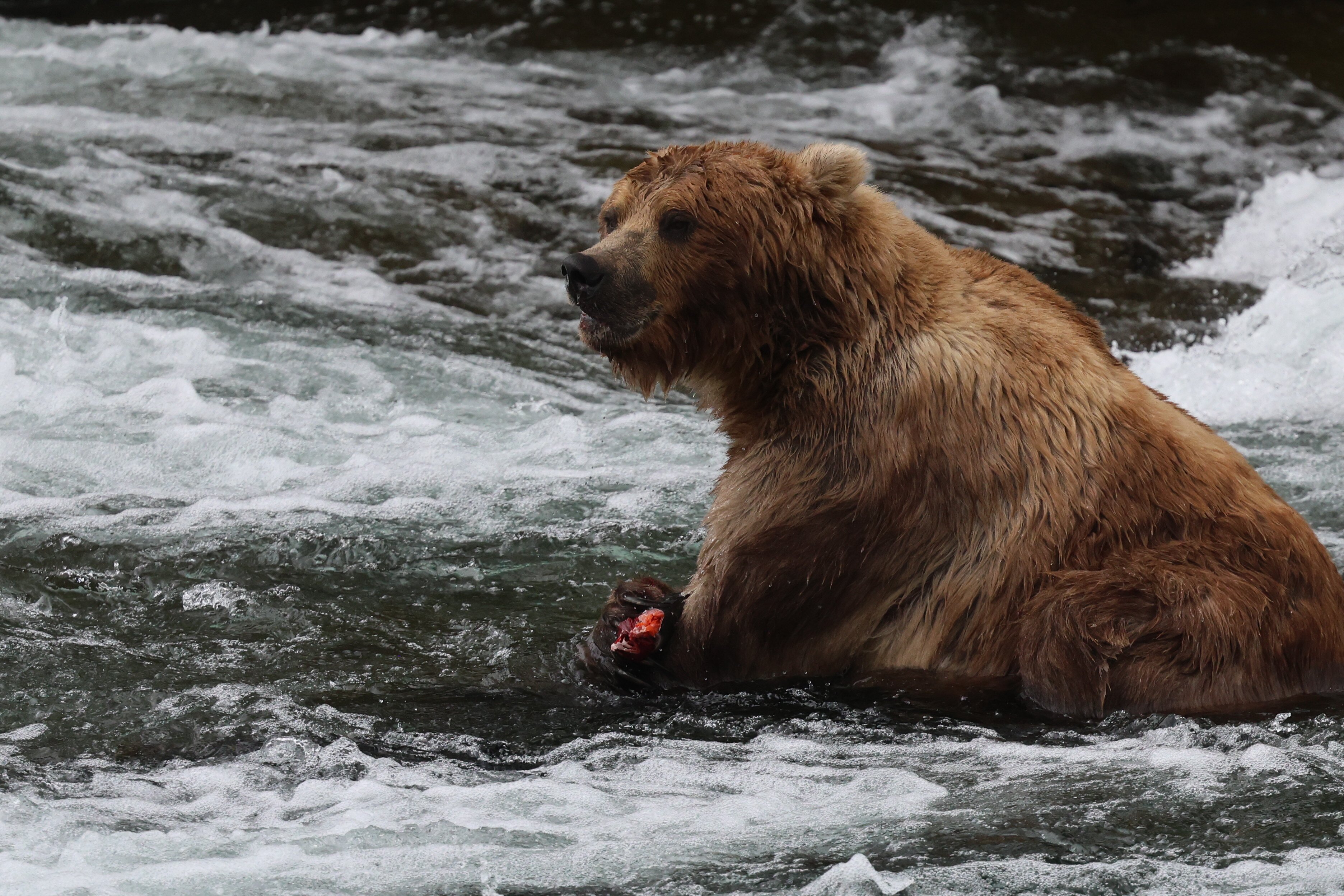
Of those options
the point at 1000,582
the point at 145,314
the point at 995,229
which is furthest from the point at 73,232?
the point at 1000,582

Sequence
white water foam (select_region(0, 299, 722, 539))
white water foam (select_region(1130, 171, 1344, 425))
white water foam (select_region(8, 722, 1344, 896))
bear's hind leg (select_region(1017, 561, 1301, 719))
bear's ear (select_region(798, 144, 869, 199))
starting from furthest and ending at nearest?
white water foam (select_region(1130, 171, 1344, 425)) < white water foam (select_region(0, 299, 722, 539)) < bear's ear (select_region(798, 144, 869, 199)) < bear's hind leg (select_region(1017, 561, 1301, 719)) < white water foam (select_region(8, 722, 1344, 896))

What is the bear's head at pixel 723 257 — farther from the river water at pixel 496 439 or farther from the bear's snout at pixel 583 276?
the river water at pixel 496 439

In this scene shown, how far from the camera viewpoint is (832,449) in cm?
461

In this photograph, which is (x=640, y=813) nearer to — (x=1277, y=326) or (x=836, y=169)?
(x=836, y=169)

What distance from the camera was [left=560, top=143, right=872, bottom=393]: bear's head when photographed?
4668 mm

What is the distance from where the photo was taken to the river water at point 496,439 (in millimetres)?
3760

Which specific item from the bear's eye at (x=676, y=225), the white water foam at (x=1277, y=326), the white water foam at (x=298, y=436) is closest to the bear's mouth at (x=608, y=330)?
the bear's eye at (x=676, y=225)

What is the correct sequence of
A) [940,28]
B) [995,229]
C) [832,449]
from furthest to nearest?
[940,28] → [995,229] → [832,449]

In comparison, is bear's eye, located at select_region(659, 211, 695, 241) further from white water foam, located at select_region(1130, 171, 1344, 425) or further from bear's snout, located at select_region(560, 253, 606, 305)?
white water foam, located at select_region(1130, 171, 1344, 425)

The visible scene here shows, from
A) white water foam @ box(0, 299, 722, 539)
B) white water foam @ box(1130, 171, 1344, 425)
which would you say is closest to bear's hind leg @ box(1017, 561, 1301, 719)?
white water foam @ box(0, 299, 722, 539)

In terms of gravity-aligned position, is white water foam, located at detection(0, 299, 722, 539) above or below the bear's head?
below

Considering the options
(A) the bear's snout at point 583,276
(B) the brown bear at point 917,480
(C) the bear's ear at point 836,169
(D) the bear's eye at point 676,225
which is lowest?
(B) the brown bear at point 917,480

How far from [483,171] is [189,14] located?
199 inches

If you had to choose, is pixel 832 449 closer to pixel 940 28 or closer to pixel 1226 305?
pixel 1226 305
